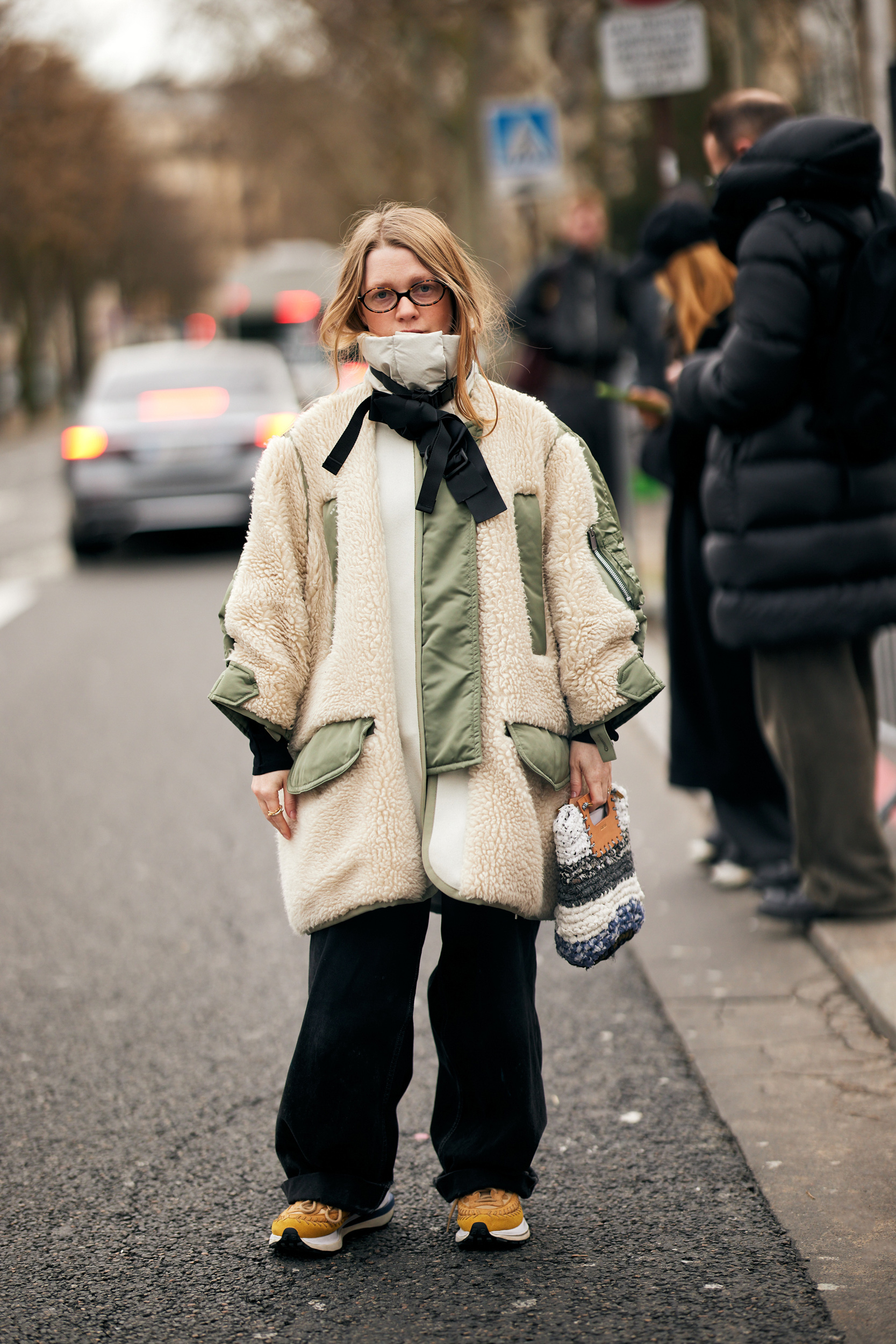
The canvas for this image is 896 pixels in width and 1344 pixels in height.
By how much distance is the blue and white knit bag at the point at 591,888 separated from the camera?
293cm

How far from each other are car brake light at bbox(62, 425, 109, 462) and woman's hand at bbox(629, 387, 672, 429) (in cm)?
900

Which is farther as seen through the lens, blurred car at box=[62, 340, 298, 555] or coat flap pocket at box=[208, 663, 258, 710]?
blurred car at box=[62, 340, 298, 555]

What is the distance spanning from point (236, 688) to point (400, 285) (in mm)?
711

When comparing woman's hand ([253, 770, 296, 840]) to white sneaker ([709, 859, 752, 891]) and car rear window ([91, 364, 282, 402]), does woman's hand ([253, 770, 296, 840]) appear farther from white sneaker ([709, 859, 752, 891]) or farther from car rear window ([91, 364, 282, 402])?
car rear window ([91, 364, 282, 402])

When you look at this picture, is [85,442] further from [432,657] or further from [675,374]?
[432,657]

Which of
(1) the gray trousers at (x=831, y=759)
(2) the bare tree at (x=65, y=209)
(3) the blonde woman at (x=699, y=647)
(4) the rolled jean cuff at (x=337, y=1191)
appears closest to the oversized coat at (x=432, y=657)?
(4) the rolled jean cuff at (x=337, y=1191)

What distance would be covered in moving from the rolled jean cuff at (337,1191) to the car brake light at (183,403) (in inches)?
444

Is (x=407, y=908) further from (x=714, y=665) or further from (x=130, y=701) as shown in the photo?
(x=130, y=701)

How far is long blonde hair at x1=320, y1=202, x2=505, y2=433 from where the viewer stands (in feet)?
9.53

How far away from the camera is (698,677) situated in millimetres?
5062

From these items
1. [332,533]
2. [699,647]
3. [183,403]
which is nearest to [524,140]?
[183,403]

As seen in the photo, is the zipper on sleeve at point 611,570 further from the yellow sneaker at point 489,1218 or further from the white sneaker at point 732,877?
the white sneaker at point 732,877

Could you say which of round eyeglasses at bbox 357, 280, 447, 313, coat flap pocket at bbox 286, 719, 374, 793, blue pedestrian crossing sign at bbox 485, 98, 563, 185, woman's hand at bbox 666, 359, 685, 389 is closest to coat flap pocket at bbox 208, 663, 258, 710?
coat flap pocket at bbox 286, 719, 374, 793

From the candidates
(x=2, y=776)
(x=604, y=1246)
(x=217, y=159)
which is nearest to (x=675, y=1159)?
(x=604, y=1246)
